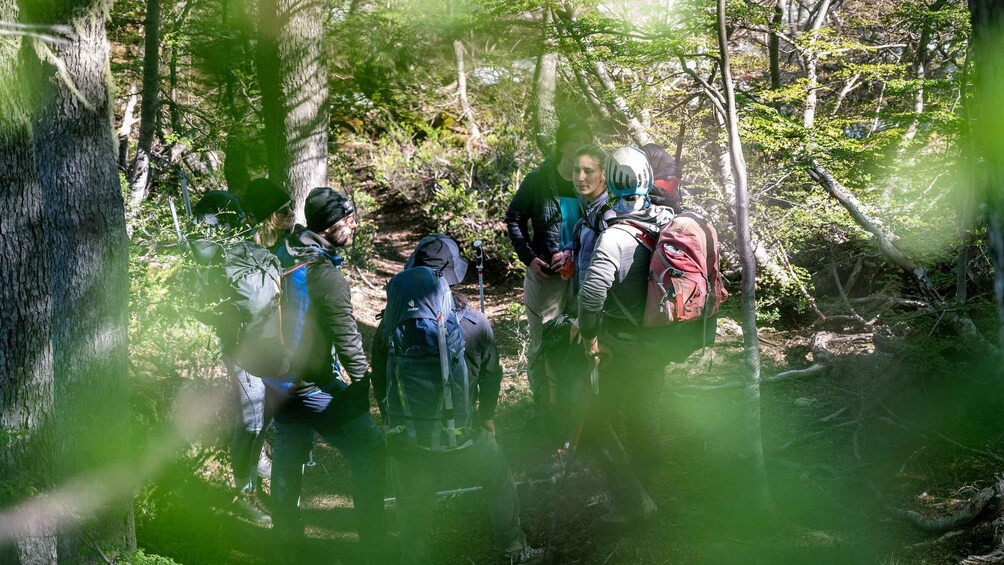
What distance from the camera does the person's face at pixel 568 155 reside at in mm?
5223

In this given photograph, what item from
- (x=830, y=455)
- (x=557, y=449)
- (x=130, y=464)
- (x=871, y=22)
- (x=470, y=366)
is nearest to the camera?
(x=470, y=366)

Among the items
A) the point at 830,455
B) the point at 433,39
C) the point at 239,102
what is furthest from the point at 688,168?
the point at 433,39

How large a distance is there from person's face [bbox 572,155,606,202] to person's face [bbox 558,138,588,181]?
2.62ft

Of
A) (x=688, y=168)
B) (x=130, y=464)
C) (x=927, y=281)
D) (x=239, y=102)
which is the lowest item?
(x=130, y=464)

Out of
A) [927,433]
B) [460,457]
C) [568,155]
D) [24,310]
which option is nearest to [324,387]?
[460,457]

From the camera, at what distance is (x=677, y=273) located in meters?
3.63

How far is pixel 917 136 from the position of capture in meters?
5.56

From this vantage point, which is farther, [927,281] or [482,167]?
[482,167]

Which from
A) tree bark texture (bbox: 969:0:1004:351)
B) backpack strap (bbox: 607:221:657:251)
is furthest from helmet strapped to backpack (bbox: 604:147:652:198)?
tree bark texture (bbox: 969:0:1004:351)

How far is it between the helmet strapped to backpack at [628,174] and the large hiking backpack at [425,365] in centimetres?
105

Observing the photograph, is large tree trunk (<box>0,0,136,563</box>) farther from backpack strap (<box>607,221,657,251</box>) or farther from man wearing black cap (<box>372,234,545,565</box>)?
backpack strap (<box>607,221,657,251</box>)

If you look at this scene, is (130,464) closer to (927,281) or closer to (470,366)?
(470,366)

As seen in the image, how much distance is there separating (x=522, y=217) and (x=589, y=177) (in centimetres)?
115

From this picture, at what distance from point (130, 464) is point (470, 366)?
2.08 m
